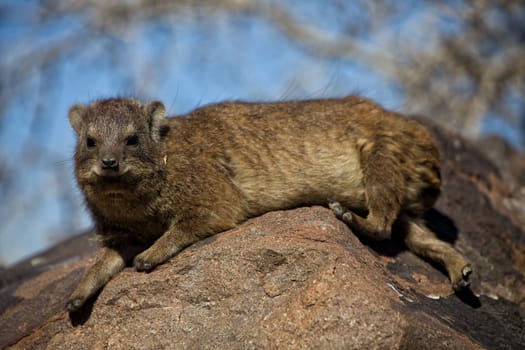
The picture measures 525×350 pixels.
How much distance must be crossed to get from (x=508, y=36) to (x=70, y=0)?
10287 millimetres

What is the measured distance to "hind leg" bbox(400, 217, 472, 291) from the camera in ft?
19.2

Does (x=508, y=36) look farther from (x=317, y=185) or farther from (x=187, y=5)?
(x=317, y=185)

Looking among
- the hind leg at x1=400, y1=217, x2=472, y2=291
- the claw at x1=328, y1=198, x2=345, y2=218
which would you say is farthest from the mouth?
the hind leg at x1=400, y1=217, x2=472, y2=291

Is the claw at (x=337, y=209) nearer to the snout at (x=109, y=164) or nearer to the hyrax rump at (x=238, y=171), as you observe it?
the hyrax rump at (x=238, y=171)

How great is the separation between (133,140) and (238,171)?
3.26ft

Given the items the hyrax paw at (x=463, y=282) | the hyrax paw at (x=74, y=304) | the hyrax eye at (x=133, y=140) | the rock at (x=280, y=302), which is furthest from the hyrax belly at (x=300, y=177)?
the hyrax paw at (x=74, y=304)

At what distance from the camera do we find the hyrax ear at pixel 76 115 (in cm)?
605

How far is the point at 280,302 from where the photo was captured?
4.84 meters

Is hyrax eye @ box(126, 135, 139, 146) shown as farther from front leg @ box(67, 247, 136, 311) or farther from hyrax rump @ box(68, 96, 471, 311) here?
front leg @ box(67, 247, 136, 311)

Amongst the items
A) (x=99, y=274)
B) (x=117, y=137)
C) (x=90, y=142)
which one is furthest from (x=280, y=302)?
(x=90, y=142)

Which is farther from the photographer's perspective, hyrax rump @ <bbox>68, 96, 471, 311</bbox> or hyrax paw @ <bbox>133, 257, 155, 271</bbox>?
hyrax rump @ <bbox>68, 96, 471, 311</bbox>

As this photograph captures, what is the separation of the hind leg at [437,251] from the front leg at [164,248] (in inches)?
79.5

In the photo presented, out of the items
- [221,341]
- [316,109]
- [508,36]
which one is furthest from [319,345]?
[508,36]

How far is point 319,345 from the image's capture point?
4.46 m
